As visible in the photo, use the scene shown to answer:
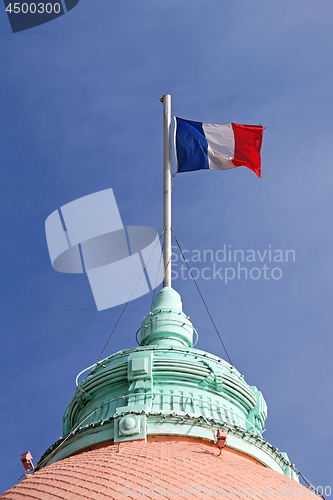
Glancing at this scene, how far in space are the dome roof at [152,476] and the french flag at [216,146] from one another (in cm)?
1685

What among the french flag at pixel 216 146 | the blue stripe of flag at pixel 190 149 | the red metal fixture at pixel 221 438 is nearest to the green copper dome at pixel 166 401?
the red metal fixture at pixel 221 438

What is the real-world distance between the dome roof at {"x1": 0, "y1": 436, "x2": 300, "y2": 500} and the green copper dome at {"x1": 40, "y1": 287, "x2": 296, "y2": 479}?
74 cm

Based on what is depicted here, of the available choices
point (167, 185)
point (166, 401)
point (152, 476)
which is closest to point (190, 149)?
point (167, 185)

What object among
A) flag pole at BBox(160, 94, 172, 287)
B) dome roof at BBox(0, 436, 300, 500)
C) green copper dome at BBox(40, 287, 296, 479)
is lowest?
dome roof at BBox(0, 436, 300, 500)

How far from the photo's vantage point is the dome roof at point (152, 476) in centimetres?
1531

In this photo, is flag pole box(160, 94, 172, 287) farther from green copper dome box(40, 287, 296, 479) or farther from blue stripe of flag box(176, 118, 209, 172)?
green copper dome box(40, 287, 296, 479)

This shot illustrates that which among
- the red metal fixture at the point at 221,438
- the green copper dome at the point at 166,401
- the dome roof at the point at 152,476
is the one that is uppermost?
the green copper dome at the point at 166,401

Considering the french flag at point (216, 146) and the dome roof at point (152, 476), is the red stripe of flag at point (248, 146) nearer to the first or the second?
the french flag at point (216, 146)

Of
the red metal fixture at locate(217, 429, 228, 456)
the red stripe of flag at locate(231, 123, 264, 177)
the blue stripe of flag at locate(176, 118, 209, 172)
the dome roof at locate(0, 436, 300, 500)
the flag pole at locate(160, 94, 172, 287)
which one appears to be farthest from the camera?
the red stripe of flag at locate(231, 123, 264, 177)

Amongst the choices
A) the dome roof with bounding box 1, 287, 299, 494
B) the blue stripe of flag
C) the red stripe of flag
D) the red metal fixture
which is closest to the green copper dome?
the dome roof with bounding box 1, 287, 299, 494

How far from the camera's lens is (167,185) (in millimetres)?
30109

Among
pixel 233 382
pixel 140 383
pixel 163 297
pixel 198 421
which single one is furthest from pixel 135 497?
pixel 163 297

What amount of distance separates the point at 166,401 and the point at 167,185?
11770mm

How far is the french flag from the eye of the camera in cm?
3297
